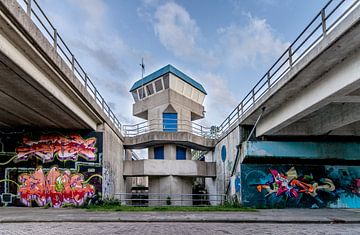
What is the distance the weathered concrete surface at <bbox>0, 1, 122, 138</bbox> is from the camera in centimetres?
902

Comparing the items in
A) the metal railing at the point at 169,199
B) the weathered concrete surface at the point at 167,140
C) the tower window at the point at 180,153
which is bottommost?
the metal railing at the point at 169,199

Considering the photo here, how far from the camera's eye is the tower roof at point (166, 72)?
1185 inches

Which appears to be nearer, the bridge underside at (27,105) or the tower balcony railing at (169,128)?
the bridge underside at (27,105)

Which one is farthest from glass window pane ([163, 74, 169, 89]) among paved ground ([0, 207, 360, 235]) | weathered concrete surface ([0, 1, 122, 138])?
paved ground ([0, 207, 360, 235])

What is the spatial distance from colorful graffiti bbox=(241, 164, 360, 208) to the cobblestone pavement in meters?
6.53

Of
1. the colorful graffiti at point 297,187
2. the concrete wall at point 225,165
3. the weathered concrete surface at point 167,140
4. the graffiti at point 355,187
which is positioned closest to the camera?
the colorful graffiti at point 297,187

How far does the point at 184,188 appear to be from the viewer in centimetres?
2667

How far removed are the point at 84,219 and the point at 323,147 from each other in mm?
12462

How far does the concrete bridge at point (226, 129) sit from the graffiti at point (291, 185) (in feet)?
0.17

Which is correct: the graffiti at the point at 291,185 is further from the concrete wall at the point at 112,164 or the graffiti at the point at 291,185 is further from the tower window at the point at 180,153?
the tower window at the point at 180,153

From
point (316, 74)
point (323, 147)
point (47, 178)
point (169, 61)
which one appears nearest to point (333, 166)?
point (323, 147)

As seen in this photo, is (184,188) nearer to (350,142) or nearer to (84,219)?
(350,142)

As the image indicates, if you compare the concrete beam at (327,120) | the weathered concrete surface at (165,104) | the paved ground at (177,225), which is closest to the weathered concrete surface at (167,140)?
the weathered concrete surface at (165,104)

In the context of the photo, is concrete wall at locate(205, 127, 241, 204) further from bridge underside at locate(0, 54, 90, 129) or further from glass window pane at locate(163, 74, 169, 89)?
bridge underside at locate(0, 54, 90, 129)
